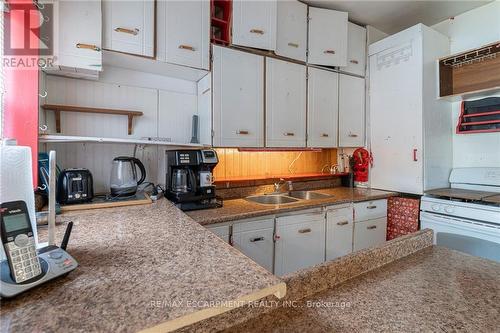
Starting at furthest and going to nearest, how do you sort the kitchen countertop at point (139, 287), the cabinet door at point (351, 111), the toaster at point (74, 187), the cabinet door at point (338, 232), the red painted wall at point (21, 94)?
the cabinet door at point (351, 111)
the cabinet door at point (338, 232)
the toaster at point (74, 187)
the red painted wall at point (21, 94)
the kitchen countertop at point (139, 287)

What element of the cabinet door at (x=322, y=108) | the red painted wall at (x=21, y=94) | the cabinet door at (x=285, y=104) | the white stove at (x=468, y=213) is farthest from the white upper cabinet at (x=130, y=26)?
the white stove at (x=468, y=213)

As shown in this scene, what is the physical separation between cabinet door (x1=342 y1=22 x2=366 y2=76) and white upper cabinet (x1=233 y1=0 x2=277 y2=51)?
99cm

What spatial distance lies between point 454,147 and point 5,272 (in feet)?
10.9

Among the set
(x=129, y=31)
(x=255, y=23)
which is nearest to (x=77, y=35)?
(x=129, y=31)

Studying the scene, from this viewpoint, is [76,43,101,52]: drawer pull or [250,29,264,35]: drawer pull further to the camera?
[250,29,264,35]: drawer pull

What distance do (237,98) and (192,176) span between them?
0.73 meters

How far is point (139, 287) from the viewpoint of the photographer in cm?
60

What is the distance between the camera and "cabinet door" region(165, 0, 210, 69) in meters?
1.72

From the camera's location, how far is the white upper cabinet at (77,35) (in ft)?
4.64

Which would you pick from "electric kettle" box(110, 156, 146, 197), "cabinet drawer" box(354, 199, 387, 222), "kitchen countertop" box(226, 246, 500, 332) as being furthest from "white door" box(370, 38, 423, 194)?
"electric kettle" box(110, 156, 146, 197)

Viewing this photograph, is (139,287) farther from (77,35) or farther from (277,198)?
(277,198)

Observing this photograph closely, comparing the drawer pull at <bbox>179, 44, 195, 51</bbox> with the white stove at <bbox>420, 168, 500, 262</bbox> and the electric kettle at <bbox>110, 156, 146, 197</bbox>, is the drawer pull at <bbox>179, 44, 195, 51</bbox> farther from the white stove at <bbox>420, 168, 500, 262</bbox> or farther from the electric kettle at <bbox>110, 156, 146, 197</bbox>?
the white stove at <bbox>420, 168, 500, 262</bbox>

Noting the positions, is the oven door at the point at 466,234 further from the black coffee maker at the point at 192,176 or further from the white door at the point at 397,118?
the black coffee maker at the point at 192,176

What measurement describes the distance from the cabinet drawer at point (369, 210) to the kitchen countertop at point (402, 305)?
4.66 feet
